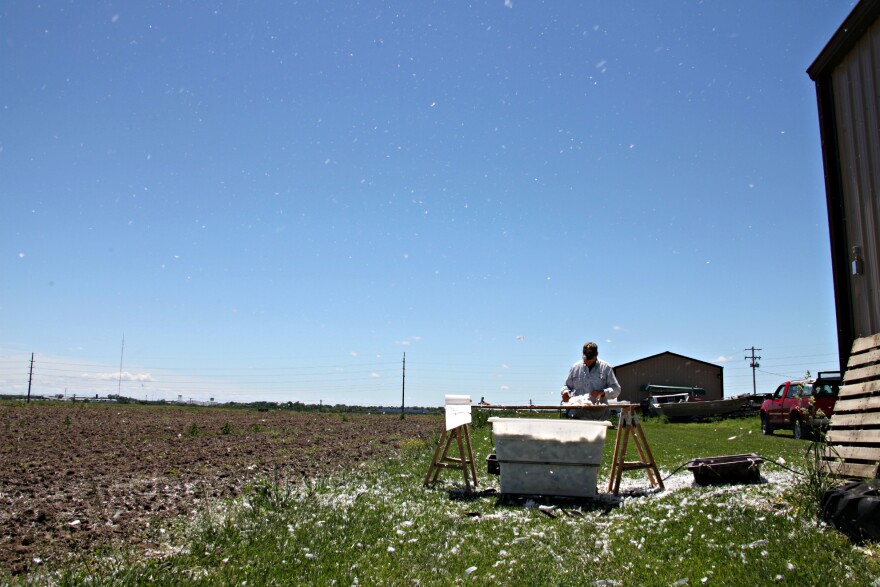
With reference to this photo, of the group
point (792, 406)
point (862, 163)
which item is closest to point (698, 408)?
point (792, 406)

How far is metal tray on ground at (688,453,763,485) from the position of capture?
993cm

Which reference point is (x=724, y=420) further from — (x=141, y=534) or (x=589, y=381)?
(x=141, y=534)

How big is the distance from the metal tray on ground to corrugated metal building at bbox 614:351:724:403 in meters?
42.5

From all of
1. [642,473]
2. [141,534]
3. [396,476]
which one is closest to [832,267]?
[642,473]

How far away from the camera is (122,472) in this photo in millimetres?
12594

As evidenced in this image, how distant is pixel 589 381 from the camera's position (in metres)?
11.0

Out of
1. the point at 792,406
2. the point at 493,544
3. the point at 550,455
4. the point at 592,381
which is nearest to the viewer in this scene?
the point at 493,544

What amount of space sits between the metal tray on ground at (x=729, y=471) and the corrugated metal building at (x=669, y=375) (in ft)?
139

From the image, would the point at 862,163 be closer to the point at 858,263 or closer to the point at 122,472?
the point at 858,263

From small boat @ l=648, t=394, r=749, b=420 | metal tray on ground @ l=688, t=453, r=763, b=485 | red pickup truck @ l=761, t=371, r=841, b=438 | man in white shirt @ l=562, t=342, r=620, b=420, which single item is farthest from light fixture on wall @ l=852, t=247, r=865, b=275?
small boat @ l=648, t=394, r=749, b=420

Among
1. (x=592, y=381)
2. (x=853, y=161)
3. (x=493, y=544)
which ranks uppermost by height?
(x=853, y=161)

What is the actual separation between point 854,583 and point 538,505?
4.85m

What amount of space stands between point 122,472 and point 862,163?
13.9m

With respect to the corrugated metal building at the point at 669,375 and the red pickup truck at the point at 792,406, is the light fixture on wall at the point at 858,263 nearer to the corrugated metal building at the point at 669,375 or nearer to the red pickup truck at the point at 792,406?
the red pickup truck at the point at 792,406
